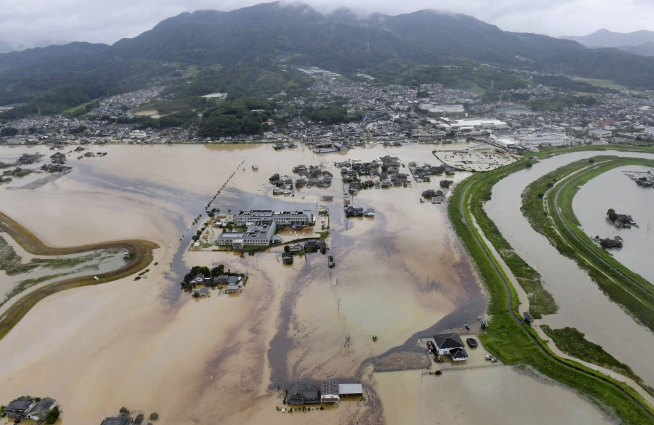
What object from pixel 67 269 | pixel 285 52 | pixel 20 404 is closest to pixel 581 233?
pixel 20 404

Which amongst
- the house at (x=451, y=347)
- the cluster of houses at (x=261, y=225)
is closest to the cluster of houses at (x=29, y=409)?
the cluster of houses at (x=261, y=225)

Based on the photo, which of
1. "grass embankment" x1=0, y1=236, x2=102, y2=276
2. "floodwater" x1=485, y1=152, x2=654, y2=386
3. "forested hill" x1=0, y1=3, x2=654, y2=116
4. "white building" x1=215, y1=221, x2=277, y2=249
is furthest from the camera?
"forested hill" x1=0, y1=3, x2=654, y2=116

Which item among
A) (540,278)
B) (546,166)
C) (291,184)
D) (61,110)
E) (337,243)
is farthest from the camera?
(61,110)

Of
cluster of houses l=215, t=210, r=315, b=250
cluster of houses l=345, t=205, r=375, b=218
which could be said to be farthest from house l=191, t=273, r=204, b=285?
cluster of houses l=345, t=205, r=375, b=218

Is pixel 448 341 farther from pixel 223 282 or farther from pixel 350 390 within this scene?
pixel 223 282

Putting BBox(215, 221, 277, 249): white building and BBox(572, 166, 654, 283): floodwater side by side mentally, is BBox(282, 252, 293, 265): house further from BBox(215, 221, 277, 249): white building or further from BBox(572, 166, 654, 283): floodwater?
BBox(572, 166, 654, 283): floodwater

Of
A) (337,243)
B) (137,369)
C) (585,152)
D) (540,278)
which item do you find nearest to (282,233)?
(337,243)

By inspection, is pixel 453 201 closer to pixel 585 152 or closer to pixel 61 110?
pixel 585 152

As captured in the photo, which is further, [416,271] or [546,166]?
[546,166]
